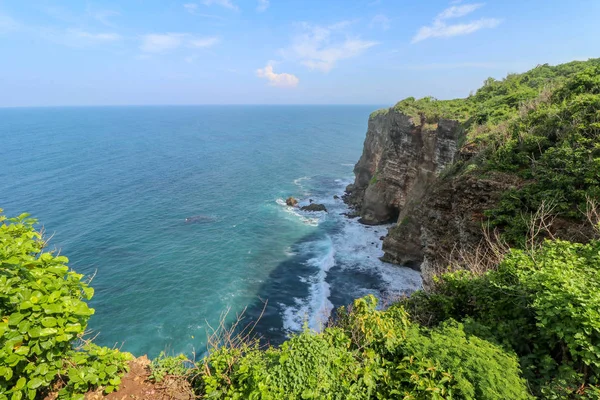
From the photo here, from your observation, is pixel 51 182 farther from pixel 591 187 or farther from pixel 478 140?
pixel 591 187

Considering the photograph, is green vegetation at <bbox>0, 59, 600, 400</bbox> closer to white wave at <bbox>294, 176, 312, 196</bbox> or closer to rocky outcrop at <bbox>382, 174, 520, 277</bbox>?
rocky outcrop at <bbox>382, 174, 520, 277</bbox>

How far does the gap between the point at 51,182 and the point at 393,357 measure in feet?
232

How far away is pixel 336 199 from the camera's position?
60562 millimetres

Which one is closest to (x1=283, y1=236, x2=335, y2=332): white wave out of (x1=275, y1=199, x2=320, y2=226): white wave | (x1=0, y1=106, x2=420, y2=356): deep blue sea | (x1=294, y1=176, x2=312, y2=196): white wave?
(x1=0, y1=106, x2=420, y2=356): deep blue sea

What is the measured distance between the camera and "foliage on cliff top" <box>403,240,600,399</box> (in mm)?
6926

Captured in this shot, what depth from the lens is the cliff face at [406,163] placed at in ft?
116

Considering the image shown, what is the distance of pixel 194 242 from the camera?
40188 millimetres

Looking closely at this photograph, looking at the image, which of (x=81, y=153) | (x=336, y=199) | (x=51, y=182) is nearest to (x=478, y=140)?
(x=336, y=199)

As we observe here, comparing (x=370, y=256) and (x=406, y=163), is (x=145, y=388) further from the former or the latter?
(x=406, y=163)

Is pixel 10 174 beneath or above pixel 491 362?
beneath

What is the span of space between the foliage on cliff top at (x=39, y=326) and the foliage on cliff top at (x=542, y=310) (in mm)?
9593

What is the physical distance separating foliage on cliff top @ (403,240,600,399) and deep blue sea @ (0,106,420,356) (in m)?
13.5

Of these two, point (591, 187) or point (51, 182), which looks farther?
point (51, 182)

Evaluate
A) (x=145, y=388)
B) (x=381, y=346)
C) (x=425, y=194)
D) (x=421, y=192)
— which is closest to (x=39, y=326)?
(x=145, y=388)
